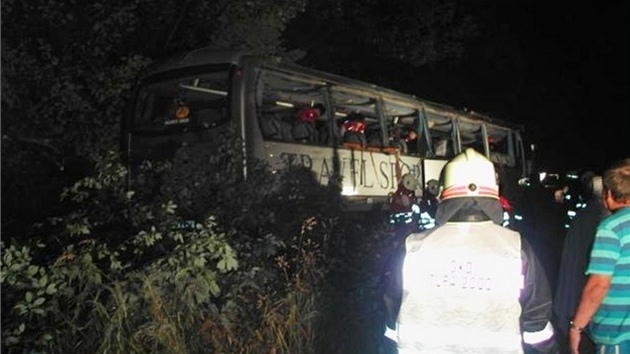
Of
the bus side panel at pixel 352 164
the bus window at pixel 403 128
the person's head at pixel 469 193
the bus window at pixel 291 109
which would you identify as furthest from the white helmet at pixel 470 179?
the bus window at pixel 403 128

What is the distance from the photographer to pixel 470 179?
305cm

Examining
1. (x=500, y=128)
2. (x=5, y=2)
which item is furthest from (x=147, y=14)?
(x=500, y=128)

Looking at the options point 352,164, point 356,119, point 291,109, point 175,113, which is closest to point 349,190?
point 352,164

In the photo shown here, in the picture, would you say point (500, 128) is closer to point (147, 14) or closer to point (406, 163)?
point (406, 163)

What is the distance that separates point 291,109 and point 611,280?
8488 millimetres

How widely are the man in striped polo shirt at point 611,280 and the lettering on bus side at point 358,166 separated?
22.6ft

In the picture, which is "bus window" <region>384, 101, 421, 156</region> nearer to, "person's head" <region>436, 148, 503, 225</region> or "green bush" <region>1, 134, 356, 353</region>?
"green bush" <region>1, 134, 356, 353</region>

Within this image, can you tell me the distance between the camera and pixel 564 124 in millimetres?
30641

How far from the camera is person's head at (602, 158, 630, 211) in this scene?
12.7 ft

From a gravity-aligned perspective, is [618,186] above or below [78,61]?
below

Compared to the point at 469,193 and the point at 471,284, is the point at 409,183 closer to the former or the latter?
the point at 469,193

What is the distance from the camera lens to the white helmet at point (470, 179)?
305 centimetres

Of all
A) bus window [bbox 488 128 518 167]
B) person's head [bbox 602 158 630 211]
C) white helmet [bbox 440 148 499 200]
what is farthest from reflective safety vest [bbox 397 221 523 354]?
bus window [bbox 488 128 518 167]

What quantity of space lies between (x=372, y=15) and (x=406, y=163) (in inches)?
234
